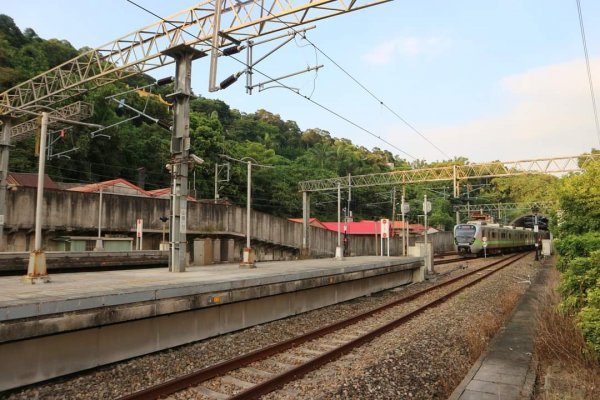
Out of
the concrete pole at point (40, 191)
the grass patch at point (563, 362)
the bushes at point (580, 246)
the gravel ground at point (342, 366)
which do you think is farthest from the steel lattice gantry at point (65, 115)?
the bushes at point (580, 246)

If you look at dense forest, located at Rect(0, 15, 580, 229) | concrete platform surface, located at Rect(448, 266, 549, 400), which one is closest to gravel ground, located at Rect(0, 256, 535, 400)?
concrete platform surface, located at Rect(448, 266, 549, 400)

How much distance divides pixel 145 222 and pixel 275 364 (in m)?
25.0

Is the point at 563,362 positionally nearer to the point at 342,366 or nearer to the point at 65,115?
the point at 342,366

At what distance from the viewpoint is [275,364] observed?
7844 millimetres

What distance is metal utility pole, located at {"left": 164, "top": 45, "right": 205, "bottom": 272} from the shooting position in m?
13.6

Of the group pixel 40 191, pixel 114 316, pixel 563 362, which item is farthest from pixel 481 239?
pixel 114 316

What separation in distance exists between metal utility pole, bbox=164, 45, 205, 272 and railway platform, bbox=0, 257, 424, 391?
12.0 feet

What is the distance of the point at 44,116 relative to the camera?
10.6 m

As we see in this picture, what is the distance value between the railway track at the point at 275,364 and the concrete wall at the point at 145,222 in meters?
21.3

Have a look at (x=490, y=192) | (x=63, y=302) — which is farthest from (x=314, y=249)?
(x=490, y=192)

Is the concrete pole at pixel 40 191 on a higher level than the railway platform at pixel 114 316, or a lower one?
higher

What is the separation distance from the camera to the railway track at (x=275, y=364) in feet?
20.9

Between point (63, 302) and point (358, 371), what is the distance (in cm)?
463

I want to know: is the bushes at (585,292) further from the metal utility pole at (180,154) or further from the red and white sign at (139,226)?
the red and white sign at (139,226)
